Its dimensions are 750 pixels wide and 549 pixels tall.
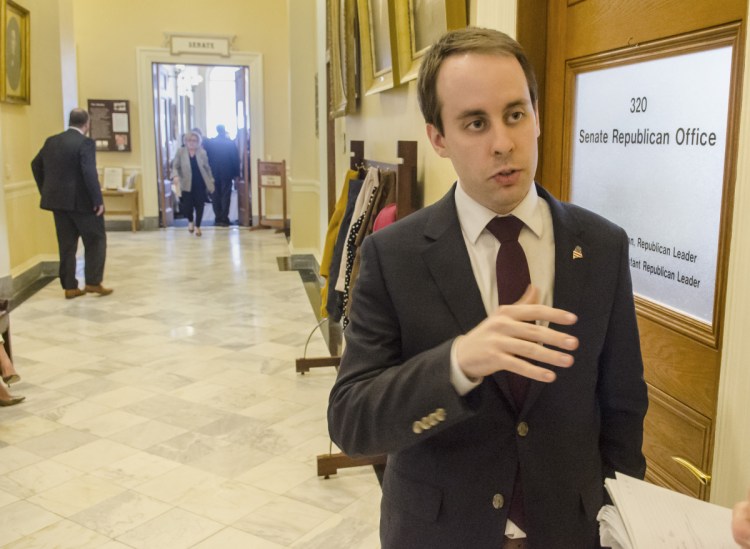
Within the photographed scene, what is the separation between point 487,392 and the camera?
1.22 meters

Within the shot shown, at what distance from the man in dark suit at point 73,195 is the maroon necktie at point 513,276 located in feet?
22.8

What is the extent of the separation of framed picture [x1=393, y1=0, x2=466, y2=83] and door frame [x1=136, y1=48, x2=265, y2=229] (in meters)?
10.00

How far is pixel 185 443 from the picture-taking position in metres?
4.01

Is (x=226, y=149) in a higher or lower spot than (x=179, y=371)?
higher

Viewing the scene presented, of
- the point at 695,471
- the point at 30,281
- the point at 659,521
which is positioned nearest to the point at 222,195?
the point at 30,281

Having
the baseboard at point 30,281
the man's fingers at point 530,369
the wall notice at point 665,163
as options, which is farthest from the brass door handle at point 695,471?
the baseboard at point 30,281

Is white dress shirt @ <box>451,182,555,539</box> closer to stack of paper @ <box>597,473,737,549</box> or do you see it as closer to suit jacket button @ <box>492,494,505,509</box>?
suit jacket button @ <box>492,494,505,509</box>

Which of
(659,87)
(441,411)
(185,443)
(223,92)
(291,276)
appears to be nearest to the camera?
(441,411)

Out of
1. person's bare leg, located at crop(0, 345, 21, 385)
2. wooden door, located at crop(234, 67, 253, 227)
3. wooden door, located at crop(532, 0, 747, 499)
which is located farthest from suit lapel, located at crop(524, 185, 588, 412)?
wooden door, located at crop(234, 67, 253, 227)

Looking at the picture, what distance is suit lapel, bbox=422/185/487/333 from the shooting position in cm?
122

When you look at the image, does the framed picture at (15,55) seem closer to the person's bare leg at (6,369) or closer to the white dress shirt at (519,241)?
the person's bare leg at (6,369)

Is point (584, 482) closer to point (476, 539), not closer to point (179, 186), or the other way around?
point (476, 539)

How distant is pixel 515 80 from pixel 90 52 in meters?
13.1

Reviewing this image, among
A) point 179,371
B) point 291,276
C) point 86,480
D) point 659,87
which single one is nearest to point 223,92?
point 291,276
